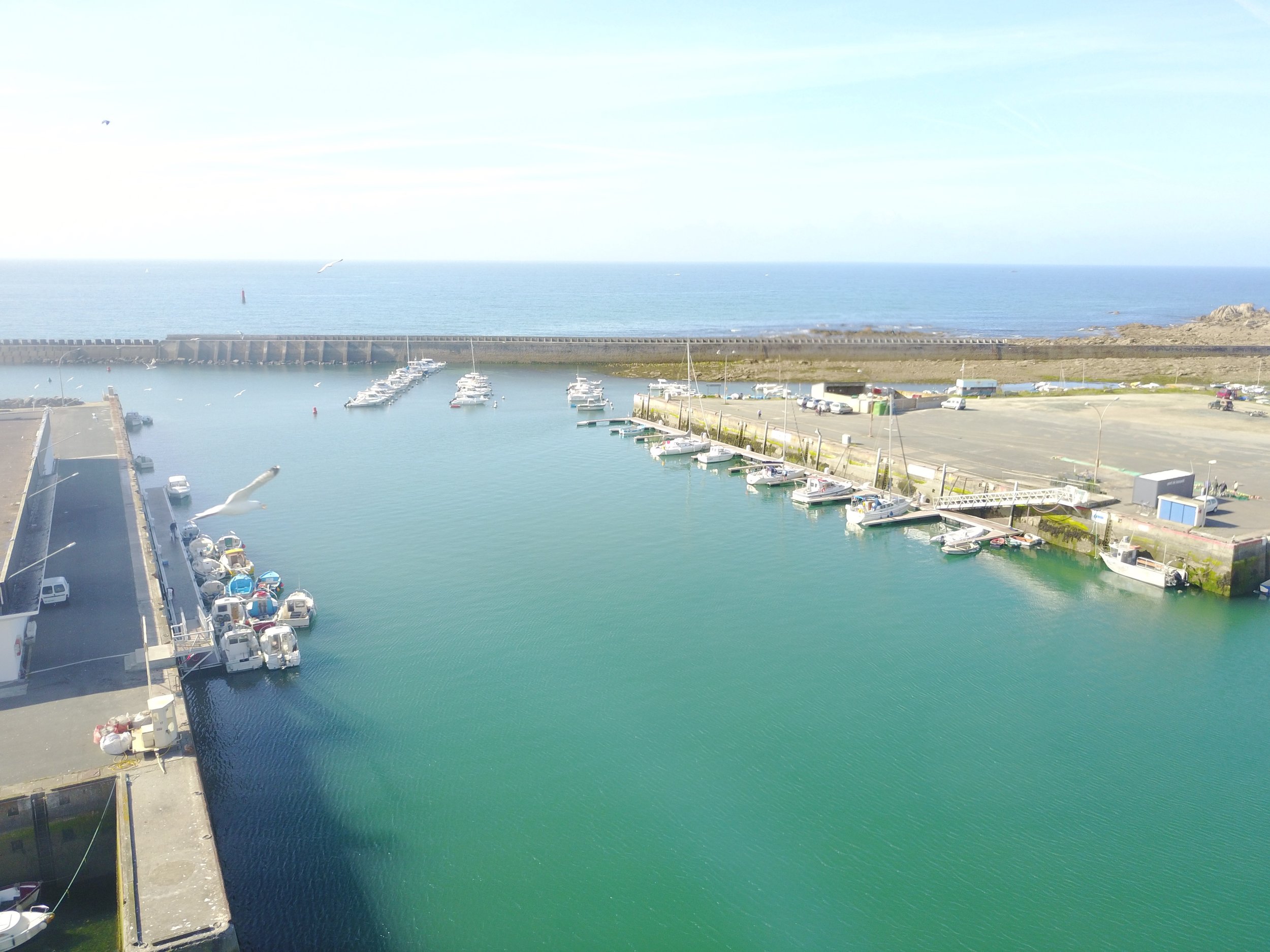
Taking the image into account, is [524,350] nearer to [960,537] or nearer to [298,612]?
[960,537]

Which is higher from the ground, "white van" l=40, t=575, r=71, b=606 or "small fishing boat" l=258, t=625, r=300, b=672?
"white van" l=40, t=575, r=71, b=606

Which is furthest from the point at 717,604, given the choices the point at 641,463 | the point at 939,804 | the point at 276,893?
the point at 641,463

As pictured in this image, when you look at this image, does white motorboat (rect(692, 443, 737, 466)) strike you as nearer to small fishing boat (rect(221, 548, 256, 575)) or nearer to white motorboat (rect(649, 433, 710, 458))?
white motorboat (rect(649, 433, 710, 458))

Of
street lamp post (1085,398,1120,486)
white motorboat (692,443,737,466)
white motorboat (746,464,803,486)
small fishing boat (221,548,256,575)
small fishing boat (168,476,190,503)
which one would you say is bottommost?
small fishing boat (221,548,256,575)

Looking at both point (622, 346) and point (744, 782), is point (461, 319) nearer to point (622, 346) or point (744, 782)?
point (622, 346)

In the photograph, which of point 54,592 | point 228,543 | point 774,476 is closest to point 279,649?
point 54,592

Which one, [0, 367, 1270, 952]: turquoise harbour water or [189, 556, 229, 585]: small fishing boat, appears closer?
[0, 367, 1270, 952]: turquoise harbour water

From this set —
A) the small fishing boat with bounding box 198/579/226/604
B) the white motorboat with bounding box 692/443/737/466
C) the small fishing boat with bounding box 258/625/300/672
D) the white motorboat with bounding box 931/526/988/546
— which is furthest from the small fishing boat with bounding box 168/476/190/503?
the white motorboat with bounding box 931/526/988/546
